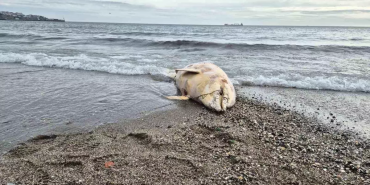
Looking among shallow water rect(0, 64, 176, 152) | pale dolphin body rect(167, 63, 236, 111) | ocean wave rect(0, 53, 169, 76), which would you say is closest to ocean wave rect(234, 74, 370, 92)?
pale dolphin body rect(167, 63, 236, 111)

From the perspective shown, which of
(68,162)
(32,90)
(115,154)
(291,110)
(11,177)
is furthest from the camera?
(32,90)

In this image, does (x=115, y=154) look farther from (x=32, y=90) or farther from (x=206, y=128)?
(x=32, y=90)

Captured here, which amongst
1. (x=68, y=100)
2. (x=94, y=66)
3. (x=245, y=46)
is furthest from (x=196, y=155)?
(x=245, y=46)

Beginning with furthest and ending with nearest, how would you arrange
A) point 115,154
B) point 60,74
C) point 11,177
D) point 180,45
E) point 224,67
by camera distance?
point 180,45, point 224,67, point 60,74, point 115,154, point 11,177

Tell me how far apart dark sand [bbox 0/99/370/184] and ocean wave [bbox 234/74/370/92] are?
3282mm

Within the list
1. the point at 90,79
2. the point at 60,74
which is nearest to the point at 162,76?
the point at 90,79

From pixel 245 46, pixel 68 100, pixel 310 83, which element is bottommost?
pixel 68 100

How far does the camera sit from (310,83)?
318 inches

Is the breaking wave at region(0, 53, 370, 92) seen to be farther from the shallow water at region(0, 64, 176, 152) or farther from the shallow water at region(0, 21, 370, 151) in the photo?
the shallow water at region(0, 64, 176, 152)

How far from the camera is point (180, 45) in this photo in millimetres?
21297

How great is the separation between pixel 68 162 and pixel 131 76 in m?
6.05

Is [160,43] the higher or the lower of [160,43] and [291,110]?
the higher

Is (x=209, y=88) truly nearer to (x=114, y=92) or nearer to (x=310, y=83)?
(x=114, y=92)

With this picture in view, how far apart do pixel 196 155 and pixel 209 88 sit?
249cm
